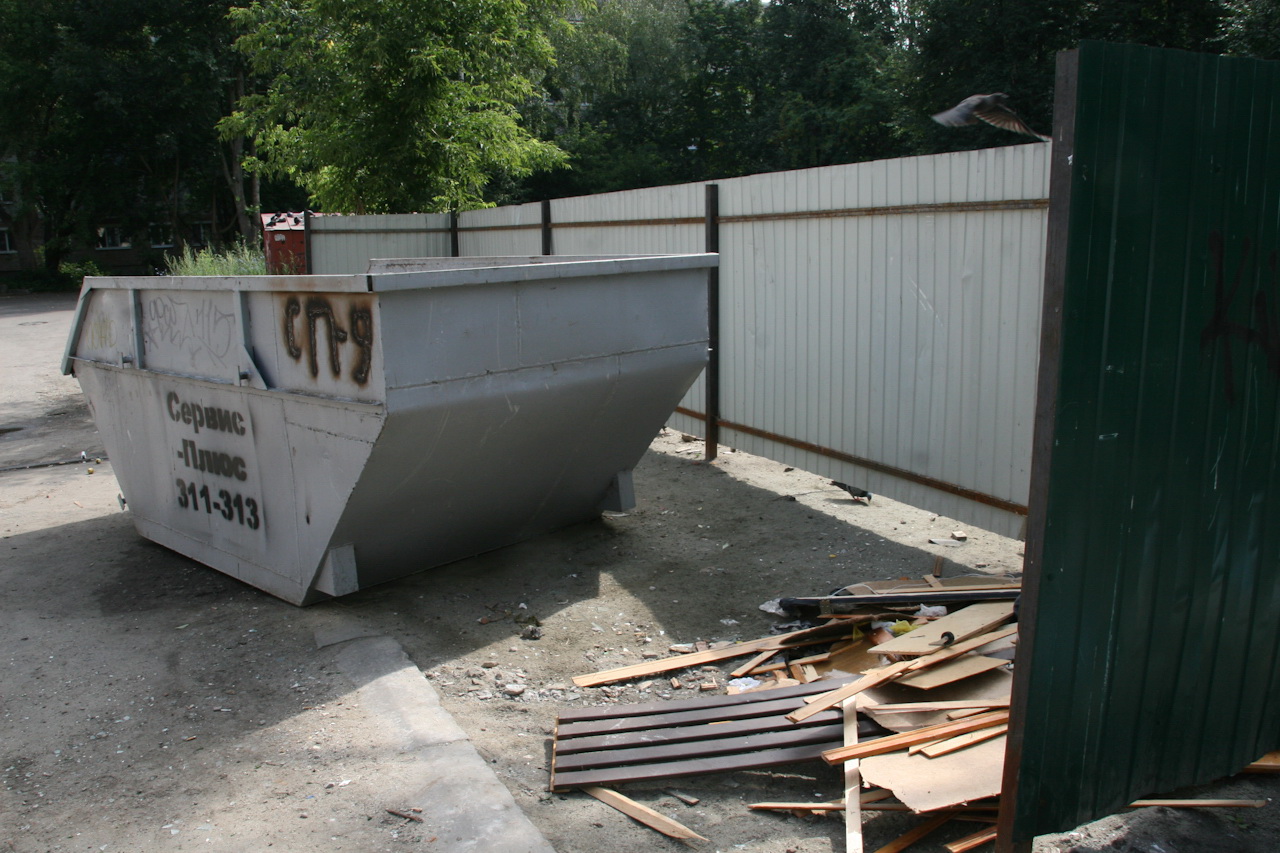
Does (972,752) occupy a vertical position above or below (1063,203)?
below

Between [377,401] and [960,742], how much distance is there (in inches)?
103

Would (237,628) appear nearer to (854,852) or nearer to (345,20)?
(854,852)

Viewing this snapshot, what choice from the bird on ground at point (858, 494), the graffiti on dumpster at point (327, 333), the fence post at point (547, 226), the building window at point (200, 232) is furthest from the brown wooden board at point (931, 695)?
the building window at point (200, 232)

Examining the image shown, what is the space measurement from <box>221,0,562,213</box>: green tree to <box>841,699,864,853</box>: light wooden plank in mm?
11423

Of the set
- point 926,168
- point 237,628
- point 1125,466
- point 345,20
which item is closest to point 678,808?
point 1125,466

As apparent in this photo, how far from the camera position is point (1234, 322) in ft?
8.55

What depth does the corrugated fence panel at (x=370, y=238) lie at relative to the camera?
41.9 ft

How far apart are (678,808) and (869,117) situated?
3144 centimetres

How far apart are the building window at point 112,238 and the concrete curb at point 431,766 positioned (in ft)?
129

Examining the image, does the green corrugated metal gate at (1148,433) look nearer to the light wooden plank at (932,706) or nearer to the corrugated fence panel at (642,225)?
the light wooden plank at (932,706)

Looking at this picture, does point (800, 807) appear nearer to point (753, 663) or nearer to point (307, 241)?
point (753, 663)

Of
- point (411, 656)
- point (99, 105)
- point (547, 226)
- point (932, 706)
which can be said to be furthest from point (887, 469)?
point (99, 105)

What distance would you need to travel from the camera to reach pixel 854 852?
282 centimetres

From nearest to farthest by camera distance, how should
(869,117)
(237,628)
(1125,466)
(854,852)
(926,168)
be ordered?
(1125,466)
(854,852)
(237,628)
(926,168)
(869,117)
